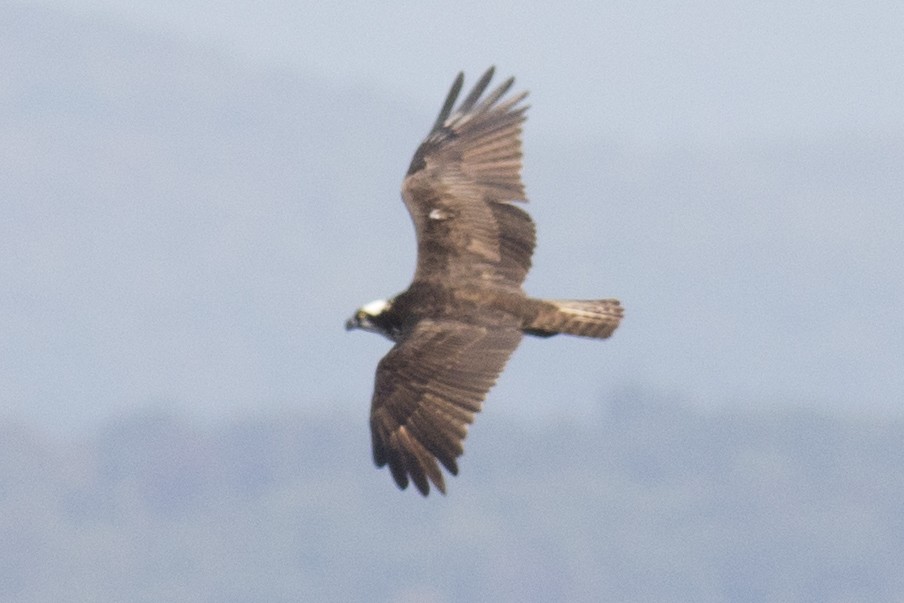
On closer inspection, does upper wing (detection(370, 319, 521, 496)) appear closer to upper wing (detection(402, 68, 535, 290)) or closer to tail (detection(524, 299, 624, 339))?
tail (detection(524, 299, 624, 339))

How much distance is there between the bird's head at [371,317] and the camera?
23.7 m

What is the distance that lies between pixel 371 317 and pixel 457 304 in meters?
0.83

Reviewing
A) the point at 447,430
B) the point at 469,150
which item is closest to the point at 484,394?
the point at 447,430

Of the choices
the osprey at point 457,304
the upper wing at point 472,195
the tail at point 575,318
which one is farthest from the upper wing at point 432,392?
the upper wing at point 472,195

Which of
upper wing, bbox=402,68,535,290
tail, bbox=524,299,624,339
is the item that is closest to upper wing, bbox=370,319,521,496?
tail, bbox=524,299,624,339

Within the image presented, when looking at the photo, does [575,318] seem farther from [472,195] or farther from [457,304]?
[472,195]

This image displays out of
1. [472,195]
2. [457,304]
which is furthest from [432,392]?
[472,195]

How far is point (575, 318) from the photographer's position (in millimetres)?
23406

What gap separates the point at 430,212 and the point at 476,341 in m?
2.68

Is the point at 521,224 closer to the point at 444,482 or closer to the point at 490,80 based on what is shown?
the point at 490,80

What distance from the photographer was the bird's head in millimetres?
23688

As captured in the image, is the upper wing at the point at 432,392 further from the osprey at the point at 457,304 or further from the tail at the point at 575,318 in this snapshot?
the tail at the point at 575,318

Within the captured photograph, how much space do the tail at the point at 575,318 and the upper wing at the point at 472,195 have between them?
0.91m

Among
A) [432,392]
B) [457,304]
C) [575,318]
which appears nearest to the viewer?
[432,392]
